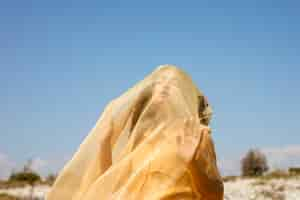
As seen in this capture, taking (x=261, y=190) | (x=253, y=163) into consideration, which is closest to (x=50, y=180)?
(x=261, y=190)

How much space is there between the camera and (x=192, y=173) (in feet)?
15.2

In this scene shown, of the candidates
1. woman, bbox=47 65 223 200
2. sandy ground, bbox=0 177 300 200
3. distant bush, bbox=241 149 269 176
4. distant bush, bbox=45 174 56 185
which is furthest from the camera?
distant bush, bbox=241 149 269 176

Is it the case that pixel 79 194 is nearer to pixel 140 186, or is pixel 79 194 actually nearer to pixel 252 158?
pixel 140 186

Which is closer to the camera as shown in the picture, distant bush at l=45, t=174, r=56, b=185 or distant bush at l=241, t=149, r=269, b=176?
distant bush at l=45, t=174, r=56, b=185

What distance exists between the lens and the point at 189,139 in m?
4.70

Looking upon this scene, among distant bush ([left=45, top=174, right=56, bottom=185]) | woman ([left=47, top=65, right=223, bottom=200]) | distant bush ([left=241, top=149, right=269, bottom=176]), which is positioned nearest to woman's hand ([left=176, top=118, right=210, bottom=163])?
woman ([left=47, top=65, right=223, bottom=200])

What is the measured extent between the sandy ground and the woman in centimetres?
1392

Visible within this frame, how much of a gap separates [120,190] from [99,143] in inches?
38.7

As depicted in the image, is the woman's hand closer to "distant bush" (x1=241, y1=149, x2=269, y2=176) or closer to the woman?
the woman

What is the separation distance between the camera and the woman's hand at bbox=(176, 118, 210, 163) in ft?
15.1

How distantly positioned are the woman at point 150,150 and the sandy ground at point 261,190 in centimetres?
1392

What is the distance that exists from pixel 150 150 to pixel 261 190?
17.0 m

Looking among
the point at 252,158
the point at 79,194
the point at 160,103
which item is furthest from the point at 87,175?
the point at 252,158

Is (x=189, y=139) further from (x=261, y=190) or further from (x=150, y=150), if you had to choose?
(x=261, y=190)
